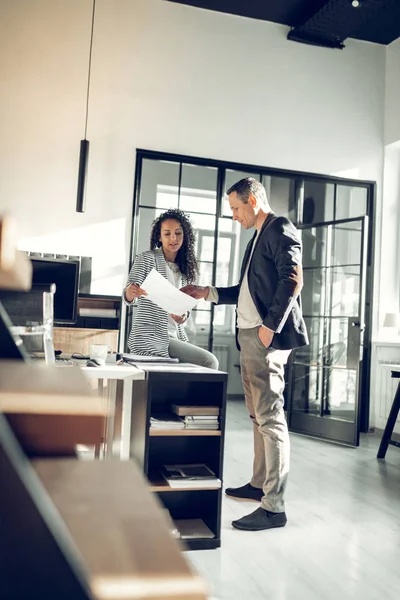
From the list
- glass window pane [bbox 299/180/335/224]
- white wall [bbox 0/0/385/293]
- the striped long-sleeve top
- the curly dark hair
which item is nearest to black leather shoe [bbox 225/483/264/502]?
the striped long-sleeve top

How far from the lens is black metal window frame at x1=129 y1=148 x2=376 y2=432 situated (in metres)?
5.08

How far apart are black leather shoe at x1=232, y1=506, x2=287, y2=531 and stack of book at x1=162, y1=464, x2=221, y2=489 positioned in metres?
0.31

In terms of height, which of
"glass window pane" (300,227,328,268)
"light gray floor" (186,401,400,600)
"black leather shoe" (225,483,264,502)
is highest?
"glass window pane" (300,227,328,268)

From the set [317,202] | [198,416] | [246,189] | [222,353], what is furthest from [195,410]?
[222,353]

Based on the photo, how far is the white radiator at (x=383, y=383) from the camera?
17.3ft

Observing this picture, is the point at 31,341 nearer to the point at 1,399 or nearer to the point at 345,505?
the point at 1,399

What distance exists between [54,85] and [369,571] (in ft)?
14.6

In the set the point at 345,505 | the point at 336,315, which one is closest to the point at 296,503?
the point at 345,505

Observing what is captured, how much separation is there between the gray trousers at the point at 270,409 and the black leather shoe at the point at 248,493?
37 cm

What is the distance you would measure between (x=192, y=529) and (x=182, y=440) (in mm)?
372

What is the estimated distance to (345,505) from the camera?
9.55 ft

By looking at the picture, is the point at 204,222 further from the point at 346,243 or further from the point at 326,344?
the point at 326,344

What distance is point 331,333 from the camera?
203 inches

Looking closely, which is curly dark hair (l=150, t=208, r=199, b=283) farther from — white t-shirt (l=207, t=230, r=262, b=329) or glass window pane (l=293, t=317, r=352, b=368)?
glass window pane (l=293, t=317, r=352, b=368)
